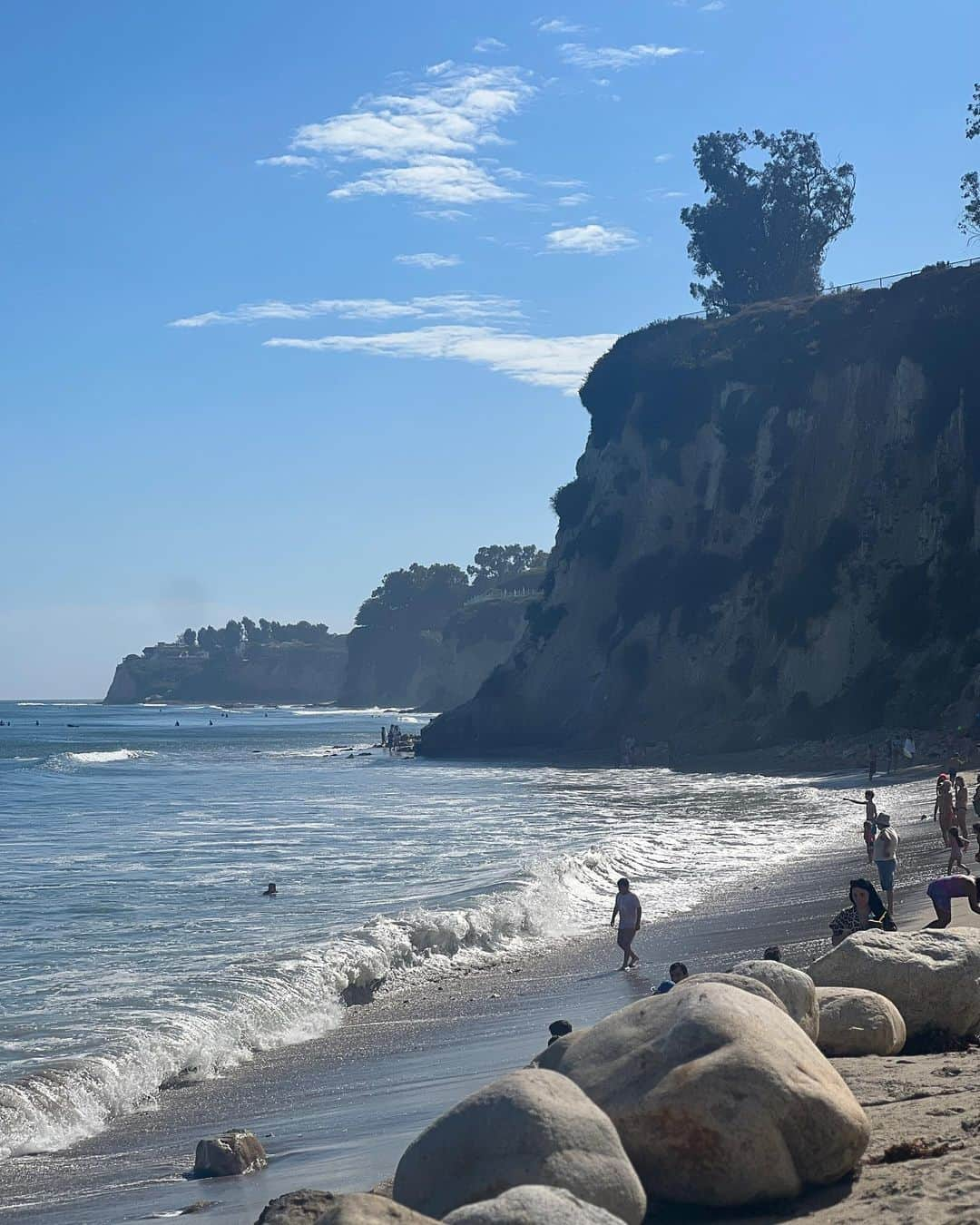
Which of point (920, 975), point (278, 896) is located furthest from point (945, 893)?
point (278, 896)

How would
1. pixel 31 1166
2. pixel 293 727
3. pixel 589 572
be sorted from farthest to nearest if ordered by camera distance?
pixel 293 727 → pixel 589 572 → pixel 31 1166

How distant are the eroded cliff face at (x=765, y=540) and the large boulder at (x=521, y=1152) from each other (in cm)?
4618

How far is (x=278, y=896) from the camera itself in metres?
21.1

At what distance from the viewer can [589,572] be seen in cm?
7312

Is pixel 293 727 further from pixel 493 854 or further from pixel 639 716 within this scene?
pixel 493 854

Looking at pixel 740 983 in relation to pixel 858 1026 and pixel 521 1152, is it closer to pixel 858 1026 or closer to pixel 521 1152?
pixel 858 1026

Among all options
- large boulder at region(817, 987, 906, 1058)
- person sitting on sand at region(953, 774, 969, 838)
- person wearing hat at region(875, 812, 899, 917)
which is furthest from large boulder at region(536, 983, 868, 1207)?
person sitting on sand at region(953, 774, 969, 838)

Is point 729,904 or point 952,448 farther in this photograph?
point 952,448

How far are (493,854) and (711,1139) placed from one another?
2030cm

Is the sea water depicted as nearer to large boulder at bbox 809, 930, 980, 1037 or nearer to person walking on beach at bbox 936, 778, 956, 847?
person walking on beach at bbox 936, 778, 956, 847

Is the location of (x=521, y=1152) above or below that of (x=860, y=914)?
above

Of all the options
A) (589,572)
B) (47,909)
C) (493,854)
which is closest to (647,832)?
(493,854)

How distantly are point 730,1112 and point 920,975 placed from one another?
3.86 metres

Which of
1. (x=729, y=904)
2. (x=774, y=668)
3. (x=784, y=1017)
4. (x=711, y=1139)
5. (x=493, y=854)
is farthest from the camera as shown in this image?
(x=774, y=668)
